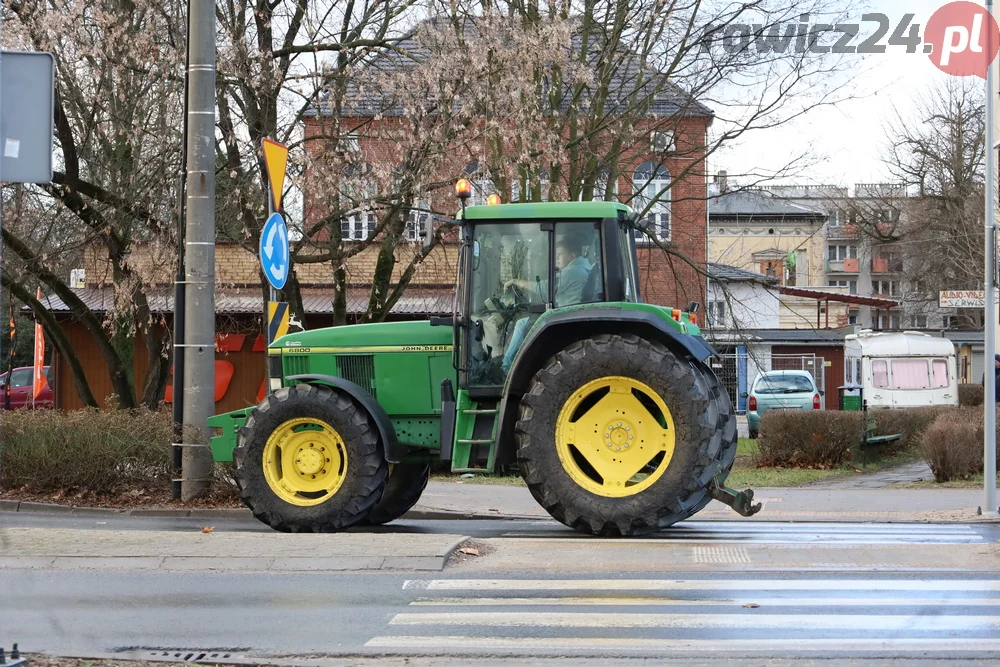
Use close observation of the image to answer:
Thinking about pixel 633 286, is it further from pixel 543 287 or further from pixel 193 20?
pixel 193 20

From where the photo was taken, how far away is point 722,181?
25.4 meters

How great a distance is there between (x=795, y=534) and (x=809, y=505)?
13.8ft

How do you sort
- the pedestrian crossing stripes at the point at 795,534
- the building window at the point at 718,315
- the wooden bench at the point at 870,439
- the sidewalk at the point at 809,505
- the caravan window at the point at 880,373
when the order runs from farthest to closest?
the caravan window at the point at 880,373 < the building window at the point at 718,315 < the wooden bench at the point at 870,439 < the sidewalk at the point at 809,505 < the pedestrian crossing stripes at the point at 795,534

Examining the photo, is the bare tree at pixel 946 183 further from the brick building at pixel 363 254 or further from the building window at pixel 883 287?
the building window at pixel 883 287

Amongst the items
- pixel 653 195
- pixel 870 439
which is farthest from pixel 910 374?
pixel 870 439

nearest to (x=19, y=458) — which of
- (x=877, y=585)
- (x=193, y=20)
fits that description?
(x=193, y=20)

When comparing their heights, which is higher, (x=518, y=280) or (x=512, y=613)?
(x=518, y=280)

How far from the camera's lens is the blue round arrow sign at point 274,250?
40.5ft

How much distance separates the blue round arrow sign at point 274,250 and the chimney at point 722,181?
45.7ft

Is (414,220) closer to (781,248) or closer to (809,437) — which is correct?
(809,437)

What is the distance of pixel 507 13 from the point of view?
69.6 feet

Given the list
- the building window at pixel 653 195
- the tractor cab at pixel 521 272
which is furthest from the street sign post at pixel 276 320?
the building window at pixel 653 195

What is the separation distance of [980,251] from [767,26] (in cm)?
1580

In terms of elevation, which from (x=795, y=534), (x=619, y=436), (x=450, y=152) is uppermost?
(x=450, y=152)
